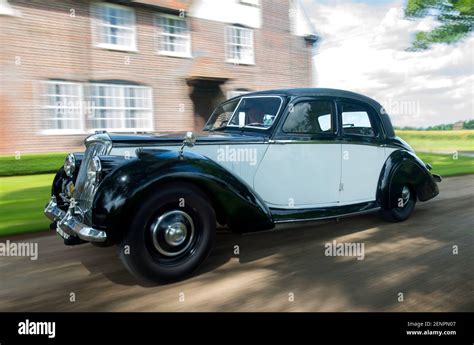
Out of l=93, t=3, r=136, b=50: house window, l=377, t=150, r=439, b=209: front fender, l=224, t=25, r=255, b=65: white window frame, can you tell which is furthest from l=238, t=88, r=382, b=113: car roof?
l=224, t=25, r=255, b=65: white window frame

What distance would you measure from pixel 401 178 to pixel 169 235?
11.4ft

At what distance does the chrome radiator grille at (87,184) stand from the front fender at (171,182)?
0.30 meters

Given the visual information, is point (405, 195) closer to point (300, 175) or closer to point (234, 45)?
point (300, 175)

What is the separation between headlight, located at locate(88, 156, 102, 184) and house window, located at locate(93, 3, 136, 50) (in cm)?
1183

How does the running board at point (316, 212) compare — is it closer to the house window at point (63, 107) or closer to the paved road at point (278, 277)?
the paved road at point (278, 277)

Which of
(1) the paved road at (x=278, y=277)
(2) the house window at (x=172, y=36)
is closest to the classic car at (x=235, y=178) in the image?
(1) the paved road at (x=278, y=277)

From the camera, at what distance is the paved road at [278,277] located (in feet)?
10.0

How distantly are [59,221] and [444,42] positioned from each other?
16036 mm

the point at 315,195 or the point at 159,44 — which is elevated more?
the point at 159,44

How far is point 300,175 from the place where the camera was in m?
4.49

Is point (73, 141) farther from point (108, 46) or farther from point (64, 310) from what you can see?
point (64, 310)

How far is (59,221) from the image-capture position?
3688 mm
